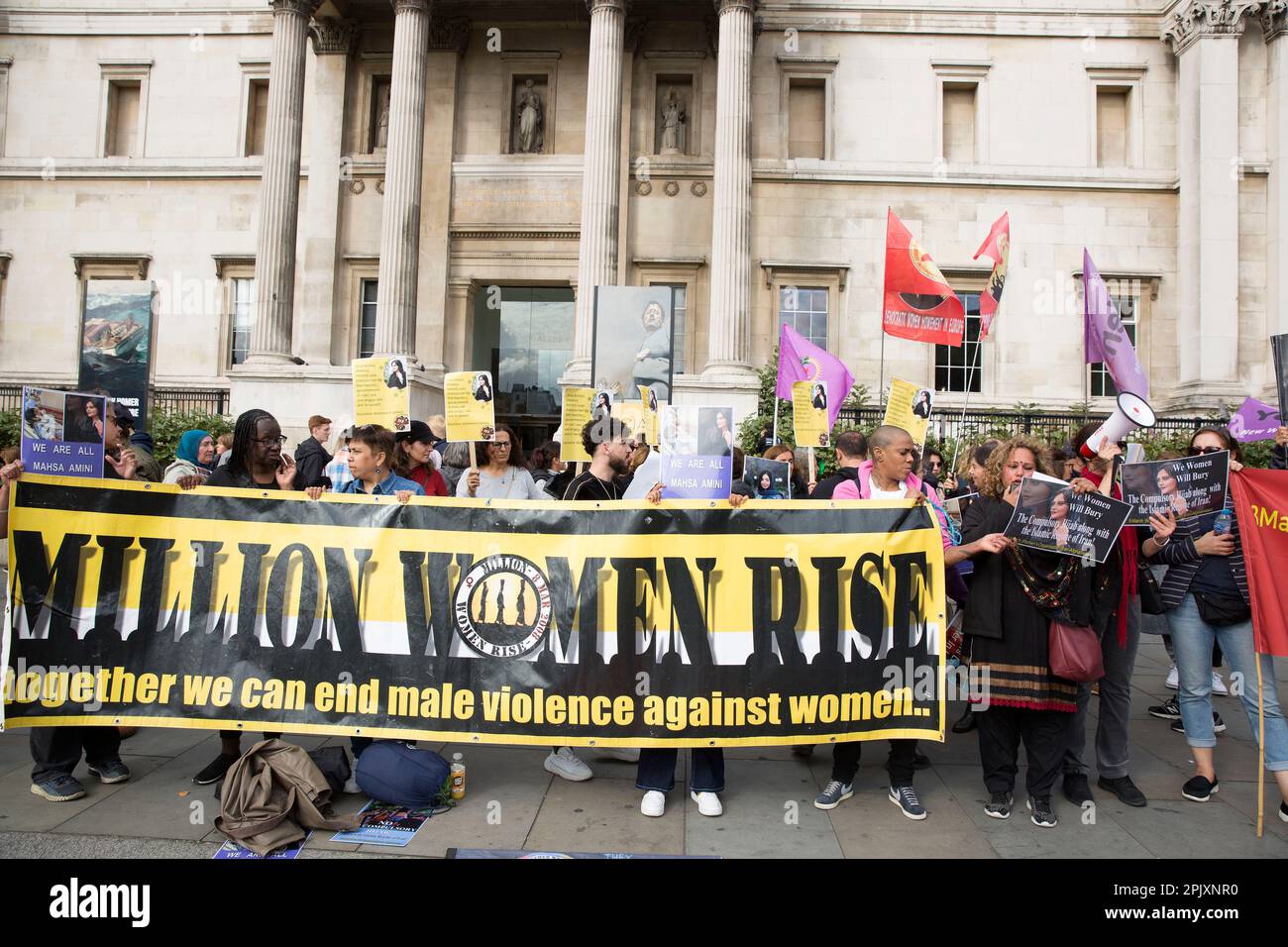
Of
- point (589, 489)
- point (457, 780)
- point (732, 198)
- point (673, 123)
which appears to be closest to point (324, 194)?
point (673, 123)

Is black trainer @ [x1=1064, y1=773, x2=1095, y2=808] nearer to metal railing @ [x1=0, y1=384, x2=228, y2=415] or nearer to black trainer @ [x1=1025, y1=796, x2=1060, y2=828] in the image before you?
black trainer @ [x1=1025, y1=796, x2=1060, y2=828]

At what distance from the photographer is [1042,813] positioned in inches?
188

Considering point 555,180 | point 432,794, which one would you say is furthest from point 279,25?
point 432,794

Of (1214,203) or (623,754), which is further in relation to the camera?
(1214,203)

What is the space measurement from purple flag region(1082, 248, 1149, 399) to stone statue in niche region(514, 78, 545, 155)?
56.9ft

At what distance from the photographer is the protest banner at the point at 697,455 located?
491 centimetres

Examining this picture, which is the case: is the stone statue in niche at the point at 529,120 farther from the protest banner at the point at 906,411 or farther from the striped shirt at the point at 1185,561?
the striped shirt at the point at 1185,561

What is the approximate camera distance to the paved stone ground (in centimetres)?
434

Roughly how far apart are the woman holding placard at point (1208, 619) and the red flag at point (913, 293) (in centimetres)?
856

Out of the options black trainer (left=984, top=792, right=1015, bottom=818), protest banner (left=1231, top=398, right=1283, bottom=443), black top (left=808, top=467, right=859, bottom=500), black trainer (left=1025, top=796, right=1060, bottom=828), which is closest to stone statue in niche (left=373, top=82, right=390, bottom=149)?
protest banner (left=1231, top=398, right=1283, bottom=443)

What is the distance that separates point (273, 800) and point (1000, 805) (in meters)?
4.09

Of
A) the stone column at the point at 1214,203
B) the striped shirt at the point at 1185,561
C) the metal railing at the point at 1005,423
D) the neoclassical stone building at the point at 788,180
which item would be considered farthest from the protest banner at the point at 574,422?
the stone column at the point at 1214,203

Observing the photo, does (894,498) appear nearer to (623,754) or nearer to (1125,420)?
(1125,420)

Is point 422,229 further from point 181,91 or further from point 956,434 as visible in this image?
point 956,434
